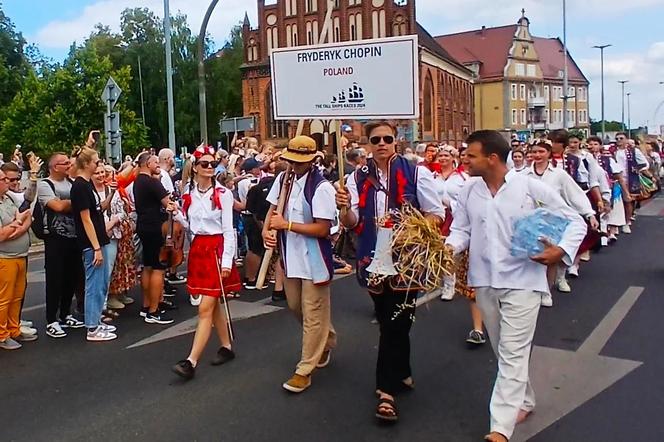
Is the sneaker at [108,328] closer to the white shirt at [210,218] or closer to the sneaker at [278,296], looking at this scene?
the white shirt at [210,218]

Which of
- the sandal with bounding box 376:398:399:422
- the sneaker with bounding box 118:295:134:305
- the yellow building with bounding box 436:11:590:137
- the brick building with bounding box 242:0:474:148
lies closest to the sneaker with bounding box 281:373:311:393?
the sandal with bounding box 376:398:399:422

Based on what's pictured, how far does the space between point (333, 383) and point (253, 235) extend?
4559 millimetres

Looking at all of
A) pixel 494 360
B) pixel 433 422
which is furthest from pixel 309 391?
pixel 494 360

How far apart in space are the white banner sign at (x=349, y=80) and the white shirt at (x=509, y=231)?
3.08ft

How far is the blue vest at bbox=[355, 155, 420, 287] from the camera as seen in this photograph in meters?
4.94

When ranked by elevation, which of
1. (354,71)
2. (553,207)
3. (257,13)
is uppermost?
(257,13)

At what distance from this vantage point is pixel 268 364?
6215 mm

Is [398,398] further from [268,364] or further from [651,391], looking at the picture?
[651,391]

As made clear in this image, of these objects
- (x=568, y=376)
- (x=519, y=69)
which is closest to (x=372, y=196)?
(x=568, y=376)

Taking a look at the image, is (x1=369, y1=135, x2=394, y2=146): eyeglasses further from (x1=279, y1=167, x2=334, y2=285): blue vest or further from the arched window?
the arched window

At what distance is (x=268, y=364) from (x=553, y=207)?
2952 millimetres

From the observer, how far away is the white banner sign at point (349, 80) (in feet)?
16.7

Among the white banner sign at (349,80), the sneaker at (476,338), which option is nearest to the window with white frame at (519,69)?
the sneaker at (476,338)

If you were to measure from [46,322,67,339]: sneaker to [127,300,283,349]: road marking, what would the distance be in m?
0.90
